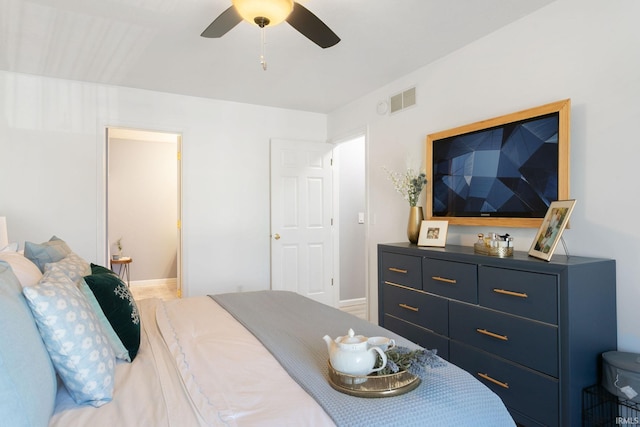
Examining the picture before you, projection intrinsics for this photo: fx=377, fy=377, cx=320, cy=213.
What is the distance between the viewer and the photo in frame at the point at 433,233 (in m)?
2.84

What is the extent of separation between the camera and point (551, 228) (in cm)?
208

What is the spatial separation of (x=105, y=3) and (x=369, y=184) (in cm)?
269

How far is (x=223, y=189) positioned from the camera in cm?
429

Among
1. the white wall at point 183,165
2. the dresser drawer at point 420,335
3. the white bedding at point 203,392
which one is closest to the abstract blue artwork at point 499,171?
the dresser drawer at point 420,335

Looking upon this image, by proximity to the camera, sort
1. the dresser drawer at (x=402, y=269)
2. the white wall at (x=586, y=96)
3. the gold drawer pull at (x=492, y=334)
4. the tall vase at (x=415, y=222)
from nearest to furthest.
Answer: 1. the white wall at (x=586, y=96)
2. the gold drawer pull at (x=492, y=334)
3. the dresser drawer at (x=402, y=269)
4. the tall vase at (x=415, y=222)

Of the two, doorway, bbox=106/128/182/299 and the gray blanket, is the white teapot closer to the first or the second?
the gray blanket

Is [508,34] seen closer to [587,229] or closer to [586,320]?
[587,229]

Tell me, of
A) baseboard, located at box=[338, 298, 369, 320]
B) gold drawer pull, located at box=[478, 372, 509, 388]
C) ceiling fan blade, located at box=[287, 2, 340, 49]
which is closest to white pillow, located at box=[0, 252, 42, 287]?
ceiling fan blade, located at box=[287, 2, 340, 49]

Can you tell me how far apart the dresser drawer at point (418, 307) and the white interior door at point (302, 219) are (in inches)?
69.2

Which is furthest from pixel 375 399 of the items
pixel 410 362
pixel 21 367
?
pixel 21 367

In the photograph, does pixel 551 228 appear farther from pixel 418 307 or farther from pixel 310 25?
pixel 310 25

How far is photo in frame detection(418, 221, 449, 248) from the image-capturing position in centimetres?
284

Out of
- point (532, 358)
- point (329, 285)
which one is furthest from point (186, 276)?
point (532, 358)
